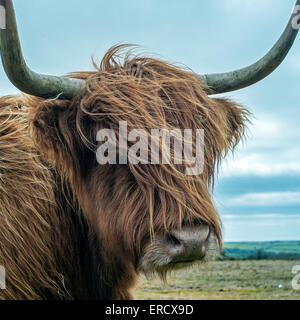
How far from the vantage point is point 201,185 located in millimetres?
2859

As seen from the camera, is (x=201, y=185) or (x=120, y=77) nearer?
(x=201, y=185)

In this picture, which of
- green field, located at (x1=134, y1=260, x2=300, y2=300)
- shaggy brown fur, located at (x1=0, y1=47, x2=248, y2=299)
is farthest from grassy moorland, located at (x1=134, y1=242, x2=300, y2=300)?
shaggy brown fur, located at (x1=0, y1=47, x2=248, y2=299)

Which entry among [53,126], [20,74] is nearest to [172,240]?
[53,126]

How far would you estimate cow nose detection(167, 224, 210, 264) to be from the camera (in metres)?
2.48

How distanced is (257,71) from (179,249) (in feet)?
5.26

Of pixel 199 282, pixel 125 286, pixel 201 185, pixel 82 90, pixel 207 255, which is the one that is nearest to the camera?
pixel 207 255

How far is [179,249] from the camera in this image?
2498 mm

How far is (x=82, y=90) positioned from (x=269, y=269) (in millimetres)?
12585

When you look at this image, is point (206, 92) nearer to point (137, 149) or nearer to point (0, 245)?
point (137, 149)

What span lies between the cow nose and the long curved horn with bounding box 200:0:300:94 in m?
1.40

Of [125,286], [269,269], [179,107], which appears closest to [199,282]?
[269,269]

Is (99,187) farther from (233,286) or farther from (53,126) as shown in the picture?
(233,286)

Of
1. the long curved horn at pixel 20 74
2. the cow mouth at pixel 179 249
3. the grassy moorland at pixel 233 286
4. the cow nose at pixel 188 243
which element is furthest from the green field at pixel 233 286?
the long curved horn at pixel 20 74
